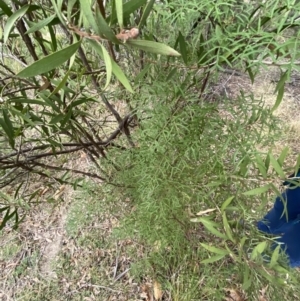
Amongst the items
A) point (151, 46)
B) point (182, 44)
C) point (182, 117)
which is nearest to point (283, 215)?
point (182, 117)

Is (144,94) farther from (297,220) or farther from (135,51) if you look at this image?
(297,220)

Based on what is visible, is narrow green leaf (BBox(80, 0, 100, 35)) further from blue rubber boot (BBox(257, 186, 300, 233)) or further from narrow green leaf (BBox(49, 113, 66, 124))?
blue rubber boot (BBox(257, 186, 300, 233))

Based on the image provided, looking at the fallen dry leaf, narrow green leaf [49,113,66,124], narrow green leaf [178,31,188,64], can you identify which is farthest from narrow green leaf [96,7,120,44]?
the fallen dry leaf

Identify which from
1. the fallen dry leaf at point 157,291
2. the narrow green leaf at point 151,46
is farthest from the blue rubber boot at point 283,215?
the narrow green leaf at point 151,46

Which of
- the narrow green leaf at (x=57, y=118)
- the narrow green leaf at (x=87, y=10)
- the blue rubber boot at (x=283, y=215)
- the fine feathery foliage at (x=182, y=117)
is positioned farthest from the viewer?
the blue rubber boot at (x=283, y=215)

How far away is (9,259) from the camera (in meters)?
1.57

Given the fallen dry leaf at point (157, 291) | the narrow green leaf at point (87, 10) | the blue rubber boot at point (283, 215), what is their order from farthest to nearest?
1. the fallen dry leaf at point (157, 291)
2. the blue rubber boot at point (283, 215)
3. the narrow green leaf at point (87, 10)

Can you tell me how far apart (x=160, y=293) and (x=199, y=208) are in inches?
21.5

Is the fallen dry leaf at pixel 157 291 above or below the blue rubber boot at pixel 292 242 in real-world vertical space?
below

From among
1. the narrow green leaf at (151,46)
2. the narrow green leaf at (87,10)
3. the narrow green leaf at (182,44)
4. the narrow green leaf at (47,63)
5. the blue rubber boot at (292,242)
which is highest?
the narrow green leaf at (87,10)

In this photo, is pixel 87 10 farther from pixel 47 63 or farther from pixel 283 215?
pixel 283 215

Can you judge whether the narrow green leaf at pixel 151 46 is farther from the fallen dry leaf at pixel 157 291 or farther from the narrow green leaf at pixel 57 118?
the fallen dry leaf at pixel 157 291

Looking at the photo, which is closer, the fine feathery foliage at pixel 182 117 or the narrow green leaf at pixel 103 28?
the narrow green leaf at pixel 103 28

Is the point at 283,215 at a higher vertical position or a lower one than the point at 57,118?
lower
